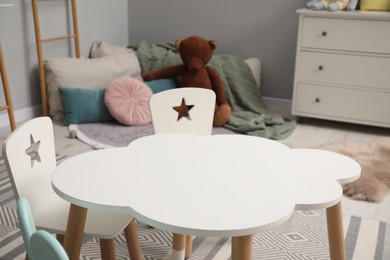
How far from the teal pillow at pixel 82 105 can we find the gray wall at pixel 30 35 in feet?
1.00

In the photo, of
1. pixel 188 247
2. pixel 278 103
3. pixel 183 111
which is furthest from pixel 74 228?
pixel 278 103

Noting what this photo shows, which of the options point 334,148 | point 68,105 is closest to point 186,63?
point 68,105

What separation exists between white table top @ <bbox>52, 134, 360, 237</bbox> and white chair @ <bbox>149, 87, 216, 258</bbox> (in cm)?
24

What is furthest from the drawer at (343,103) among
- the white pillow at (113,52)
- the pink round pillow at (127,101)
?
the white pillow at (113,52)

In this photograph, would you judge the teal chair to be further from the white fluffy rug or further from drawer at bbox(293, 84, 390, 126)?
drawer at bbox(293, 84, 390, 126)

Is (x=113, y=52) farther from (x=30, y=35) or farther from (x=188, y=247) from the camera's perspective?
(x=188, y=247)

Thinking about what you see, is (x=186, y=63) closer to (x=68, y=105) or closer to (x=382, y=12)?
(x=68, y=105)

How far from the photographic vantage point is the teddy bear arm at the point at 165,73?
138 inches

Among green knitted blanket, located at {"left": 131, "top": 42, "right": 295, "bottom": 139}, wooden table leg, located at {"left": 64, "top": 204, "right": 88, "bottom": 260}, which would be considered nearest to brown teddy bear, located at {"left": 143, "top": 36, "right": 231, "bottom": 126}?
green knitted blanket, located at {"left": 131, "top": 42, "right": 295, "bottom": 139}

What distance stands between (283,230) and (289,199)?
3.03ft

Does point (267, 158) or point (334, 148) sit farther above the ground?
point (267, 158)

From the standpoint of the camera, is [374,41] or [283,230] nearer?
[283,230]

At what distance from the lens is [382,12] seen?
10.6ft

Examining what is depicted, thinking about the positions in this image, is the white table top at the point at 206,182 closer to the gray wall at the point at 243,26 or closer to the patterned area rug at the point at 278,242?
the patterned area rug at the point at 278,242
